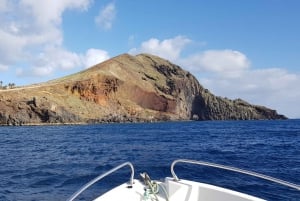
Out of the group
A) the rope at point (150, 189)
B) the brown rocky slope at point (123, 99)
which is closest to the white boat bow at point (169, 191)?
the rope at point (150, 189)

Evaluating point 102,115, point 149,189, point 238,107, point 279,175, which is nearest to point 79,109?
point 102,115

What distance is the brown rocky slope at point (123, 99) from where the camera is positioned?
112 m

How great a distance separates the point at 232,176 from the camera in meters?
18.0

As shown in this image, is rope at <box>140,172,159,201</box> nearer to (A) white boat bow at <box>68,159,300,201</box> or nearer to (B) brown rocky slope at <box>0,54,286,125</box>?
(A) white boat bow at <box>68,159,300,201</box>

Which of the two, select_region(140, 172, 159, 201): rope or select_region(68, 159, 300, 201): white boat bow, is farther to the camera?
select_region(140, 172, 159, 201): rope

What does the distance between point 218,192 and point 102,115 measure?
405 ft

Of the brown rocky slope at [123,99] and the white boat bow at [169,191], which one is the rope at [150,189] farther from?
the brown rocky slope at [123,99]

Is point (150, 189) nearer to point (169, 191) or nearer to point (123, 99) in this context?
point (169, 191)

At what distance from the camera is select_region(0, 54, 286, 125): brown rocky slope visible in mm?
111875

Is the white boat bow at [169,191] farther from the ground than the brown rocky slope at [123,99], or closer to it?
closer to it

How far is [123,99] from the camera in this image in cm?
14075

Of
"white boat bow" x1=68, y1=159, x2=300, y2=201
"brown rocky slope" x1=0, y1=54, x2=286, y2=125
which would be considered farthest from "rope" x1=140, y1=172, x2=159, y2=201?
"brown rocky slope" x1=0, y1=54, x2=286, y2=125

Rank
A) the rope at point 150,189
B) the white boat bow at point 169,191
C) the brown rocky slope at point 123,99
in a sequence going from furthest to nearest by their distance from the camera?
the brown rocky slope at point 123,99 < the rope at point 150,189 < the white boat bow at point 169,191

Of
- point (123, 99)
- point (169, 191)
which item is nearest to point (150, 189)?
point (169, 191)
